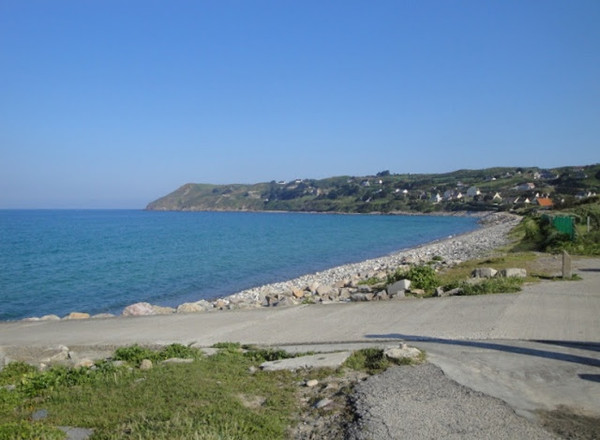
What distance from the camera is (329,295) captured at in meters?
18.2

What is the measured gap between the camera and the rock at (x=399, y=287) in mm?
14844

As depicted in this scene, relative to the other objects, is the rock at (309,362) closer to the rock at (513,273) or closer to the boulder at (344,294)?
the boulder at (344,294)

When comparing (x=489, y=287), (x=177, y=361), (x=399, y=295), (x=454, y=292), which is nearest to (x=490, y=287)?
(x=489, y=287)

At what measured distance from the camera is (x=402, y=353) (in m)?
7.88

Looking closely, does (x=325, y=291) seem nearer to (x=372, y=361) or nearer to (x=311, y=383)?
(x=372, y=361)

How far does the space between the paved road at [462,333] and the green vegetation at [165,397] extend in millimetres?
1594

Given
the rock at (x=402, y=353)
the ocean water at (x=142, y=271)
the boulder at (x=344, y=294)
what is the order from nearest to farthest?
the rock at (x=402, y=353) → the boulder at (x=344, y=294) → the ocean water at (x=142, y=271)

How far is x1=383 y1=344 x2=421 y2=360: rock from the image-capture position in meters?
7.80

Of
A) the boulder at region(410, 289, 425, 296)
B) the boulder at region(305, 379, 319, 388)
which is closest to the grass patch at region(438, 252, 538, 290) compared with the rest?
the boulder at region(410, 289, 425, 296)

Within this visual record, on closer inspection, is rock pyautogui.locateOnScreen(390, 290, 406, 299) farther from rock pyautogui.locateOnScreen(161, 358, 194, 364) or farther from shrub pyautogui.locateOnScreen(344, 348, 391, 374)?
rock pyautogui.locateOnScreen(161, 358, 194, 364)

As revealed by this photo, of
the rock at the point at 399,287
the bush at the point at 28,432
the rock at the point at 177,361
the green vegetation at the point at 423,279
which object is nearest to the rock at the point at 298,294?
the green vegetation at the point at 423,279

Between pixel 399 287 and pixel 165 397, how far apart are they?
31.5 ft

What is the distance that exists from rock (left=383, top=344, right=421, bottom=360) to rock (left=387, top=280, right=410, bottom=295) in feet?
22.3

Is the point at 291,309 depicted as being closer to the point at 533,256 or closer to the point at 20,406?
the point at 20,406
